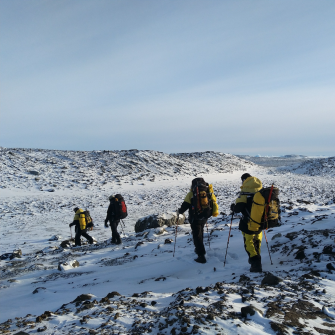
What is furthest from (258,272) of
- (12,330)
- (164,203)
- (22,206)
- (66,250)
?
(22,206)

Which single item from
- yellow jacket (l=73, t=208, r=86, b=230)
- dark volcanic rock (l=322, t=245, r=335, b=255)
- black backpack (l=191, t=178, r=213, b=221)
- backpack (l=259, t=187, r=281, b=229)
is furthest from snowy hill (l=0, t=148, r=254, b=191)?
dark volcanic rock (l=322, t=245, r=335, b=255)

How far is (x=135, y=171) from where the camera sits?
119 feet

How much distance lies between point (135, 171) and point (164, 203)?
1591 cm

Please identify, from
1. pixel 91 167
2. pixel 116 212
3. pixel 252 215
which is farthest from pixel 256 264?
pixel 91 167

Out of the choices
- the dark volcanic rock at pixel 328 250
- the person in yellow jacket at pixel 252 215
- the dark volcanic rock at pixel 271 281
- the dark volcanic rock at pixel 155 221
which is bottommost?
the dark volcanic rock at pixel 155 221

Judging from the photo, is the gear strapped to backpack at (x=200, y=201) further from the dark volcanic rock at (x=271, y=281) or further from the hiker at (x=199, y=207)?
the dark volcanic rock at (x=271, y=281)

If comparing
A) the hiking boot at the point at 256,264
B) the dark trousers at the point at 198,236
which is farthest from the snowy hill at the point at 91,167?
the hiking boot at the point at 256,264

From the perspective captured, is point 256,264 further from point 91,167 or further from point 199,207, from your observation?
point 91,167

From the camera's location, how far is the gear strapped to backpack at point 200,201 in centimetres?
646

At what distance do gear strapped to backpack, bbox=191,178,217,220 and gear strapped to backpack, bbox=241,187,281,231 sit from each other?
137 centimetres

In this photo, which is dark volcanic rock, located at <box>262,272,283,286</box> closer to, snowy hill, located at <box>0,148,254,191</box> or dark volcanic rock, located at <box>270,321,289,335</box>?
dark volcanic rock, located at <box>270,321,289,335</box>

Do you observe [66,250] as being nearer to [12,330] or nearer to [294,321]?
[12,330]

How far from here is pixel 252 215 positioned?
530cm

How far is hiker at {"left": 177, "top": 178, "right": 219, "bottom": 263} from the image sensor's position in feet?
21.2
